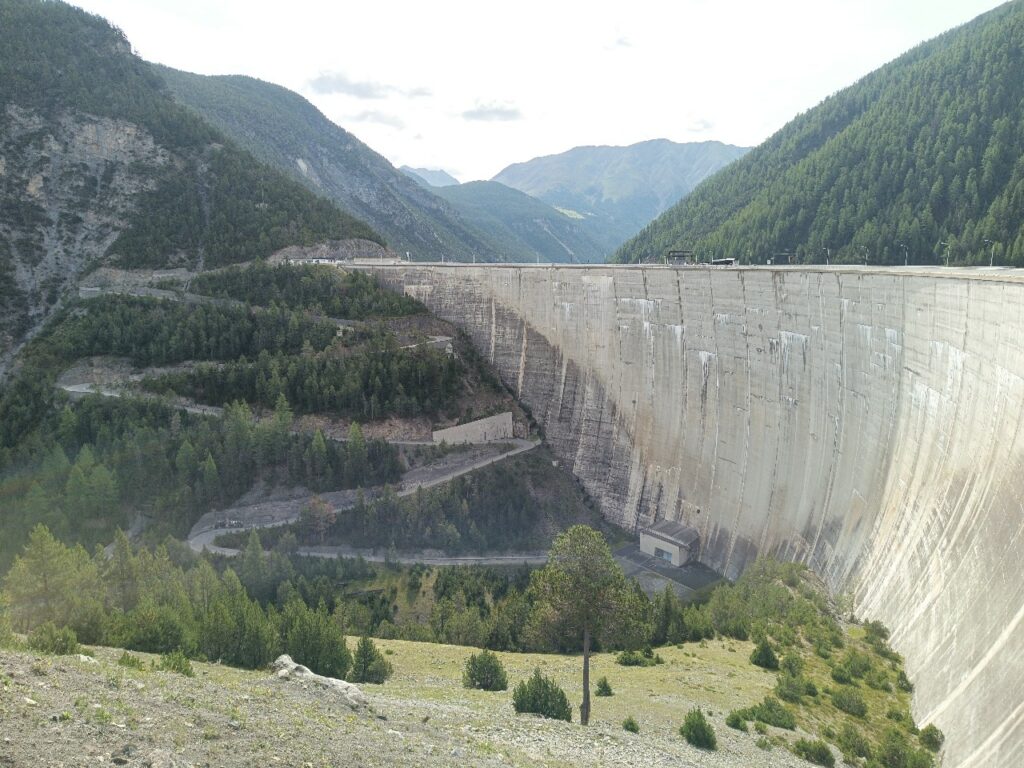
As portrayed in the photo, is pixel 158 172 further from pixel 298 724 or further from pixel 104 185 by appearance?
pixel 298 724

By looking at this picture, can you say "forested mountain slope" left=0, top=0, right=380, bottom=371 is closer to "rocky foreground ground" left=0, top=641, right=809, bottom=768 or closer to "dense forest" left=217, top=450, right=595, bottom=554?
"dense forest" left=217, top=450, right=595, bottom=554

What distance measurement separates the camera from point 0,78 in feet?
301

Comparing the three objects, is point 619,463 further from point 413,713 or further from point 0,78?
point 0,78

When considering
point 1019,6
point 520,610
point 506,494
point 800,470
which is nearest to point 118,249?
point 506,494

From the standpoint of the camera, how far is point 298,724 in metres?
16.2

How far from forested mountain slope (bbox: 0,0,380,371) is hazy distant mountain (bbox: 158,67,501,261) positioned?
40.6 meters

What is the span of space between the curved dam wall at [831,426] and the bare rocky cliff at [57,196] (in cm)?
4898

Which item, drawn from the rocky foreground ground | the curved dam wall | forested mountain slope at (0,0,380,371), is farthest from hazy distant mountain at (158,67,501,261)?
the rocky foreground ground

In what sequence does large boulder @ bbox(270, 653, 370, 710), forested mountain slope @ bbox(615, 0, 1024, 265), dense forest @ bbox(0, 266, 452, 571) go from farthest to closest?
forested mountain slope @ bbox(615, 0, 1024, 265)
dense forest @ bbox(0, 266, 452, 571)
large boulder @ bbox(270, 653, 370, 710)

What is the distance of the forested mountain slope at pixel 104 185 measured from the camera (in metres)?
81.8

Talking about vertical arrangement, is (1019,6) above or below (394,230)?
above

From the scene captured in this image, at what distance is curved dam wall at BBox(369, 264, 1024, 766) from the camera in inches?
945

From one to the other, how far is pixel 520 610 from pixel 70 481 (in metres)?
29.8

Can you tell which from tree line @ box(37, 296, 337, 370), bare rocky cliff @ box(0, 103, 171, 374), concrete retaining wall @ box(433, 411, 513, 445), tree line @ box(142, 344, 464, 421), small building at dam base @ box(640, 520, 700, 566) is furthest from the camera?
bare rocky cliff @ box(0, 103, 171, 374)
